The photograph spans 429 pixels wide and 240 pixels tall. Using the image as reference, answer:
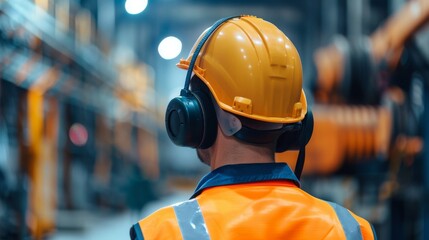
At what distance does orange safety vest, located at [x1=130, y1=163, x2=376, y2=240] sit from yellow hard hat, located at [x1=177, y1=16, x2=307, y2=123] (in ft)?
0.66

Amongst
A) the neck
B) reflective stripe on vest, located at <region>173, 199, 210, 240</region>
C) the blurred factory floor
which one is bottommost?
the blurred factory floor

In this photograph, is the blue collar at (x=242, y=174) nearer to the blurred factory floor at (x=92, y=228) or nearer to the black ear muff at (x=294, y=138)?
the black ear muff at (x=294, y=138)

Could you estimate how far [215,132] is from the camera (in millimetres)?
2055

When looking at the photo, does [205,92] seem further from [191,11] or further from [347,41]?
[191,11]

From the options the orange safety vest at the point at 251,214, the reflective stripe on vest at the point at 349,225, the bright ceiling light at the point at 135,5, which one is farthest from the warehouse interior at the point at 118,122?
the reflective stripe on vest at the point at 349,225

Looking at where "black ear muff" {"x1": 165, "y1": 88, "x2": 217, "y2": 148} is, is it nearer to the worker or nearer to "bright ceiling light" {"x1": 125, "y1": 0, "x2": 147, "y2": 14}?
the worker

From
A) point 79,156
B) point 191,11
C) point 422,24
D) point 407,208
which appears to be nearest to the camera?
point 422,24

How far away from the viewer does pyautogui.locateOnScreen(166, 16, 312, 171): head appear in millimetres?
2027

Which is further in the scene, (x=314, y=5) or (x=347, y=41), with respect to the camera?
(x=314, y=5)

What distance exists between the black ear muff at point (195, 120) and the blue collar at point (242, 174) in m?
0.15

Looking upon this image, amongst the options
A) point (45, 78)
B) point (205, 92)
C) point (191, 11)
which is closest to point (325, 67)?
point (45, 78)

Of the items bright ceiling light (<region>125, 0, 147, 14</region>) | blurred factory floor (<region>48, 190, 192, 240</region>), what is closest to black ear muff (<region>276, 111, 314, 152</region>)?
bright ceiling light (<region>125, 0, 147, 14</region>)

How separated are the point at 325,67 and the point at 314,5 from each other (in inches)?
450

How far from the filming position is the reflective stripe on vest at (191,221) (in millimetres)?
1785
